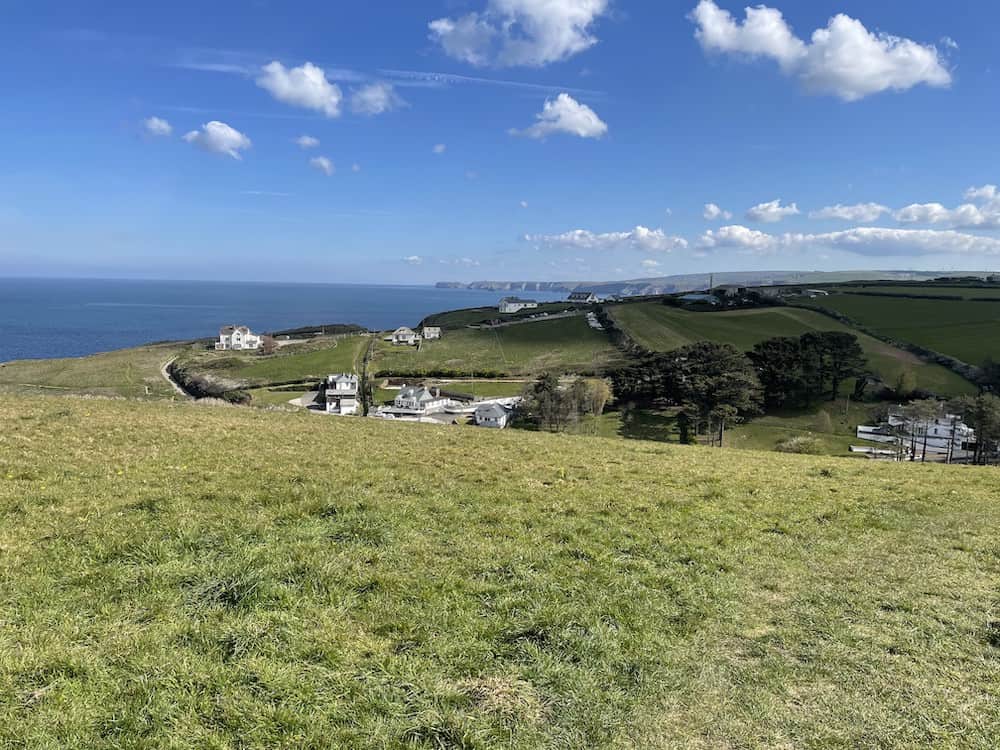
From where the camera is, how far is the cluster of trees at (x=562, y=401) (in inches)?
2463

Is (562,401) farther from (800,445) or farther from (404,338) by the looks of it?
(404,338)

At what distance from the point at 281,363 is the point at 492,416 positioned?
53.2 metres

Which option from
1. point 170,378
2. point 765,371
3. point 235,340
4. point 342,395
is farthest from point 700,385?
point 235,340

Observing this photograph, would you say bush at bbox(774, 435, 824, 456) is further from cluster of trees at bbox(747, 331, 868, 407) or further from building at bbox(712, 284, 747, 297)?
building at bbox(712, 284, 747, 297)

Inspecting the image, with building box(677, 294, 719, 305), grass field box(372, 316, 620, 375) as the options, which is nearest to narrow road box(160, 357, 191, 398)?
grass field box(372, 316, 620, 375)

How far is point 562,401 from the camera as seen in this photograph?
2498 inches

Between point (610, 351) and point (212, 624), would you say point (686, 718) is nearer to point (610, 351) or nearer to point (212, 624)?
point (212, 624)

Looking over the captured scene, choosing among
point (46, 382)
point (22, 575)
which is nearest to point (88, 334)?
point (46, 382)

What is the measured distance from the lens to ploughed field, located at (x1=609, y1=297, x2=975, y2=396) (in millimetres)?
72719

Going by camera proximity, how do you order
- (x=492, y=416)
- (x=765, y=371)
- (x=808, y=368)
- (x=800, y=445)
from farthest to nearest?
(x=765, y=371), (x=808, y=368), (x=492, y=416), (x=800, y=445)

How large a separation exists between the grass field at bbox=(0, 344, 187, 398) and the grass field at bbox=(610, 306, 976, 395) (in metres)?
81.0

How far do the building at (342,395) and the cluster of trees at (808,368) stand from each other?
5378 cm

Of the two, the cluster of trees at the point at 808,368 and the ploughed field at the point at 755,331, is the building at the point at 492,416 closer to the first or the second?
the cluster of trees at the point at 808,368

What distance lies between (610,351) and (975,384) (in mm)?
51143
